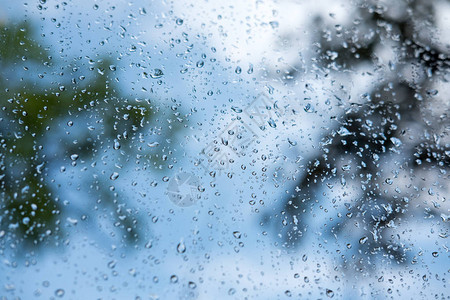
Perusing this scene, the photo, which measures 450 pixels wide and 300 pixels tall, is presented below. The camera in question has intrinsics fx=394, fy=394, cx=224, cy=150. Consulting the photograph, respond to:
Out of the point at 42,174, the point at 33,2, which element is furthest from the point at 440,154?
the point at 33,2

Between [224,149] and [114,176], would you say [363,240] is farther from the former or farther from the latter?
[114,176]

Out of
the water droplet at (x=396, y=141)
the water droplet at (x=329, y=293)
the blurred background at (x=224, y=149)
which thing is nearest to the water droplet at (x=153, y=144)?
the blurred background at (x=224, y=149)

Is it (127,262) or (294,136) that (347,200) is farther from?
(127,262)

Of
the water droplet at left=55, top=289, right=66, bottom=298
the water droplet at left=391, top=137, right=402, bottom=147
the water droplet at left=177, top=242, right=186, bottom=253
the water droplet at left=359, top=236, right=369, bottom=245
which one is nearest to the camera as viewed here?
the water droplet at left=55, top=289, right=66, bottom=298

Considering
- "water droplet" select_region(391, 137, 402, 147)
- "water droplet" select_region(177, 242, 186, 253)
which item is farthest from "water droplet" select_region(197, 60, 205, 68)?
"water droplet" select_region(391, 137, 402, 147)

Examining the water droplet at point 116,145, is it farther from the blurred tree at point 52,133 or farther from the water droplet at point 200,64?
the water droplet at point 200,64

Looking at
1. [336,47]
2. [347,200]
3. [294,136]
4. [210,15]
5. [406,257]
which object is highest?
[210,15]

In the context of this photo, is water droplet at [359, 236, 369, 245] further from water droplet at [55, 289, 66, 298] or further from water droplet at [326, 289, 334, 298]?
water droplet at [55, 289, 66, 298]

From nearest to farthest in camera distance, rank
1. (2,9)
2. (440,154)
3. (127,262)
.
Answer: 1. (127,262)
2. (2,9)
3. (440,154)
